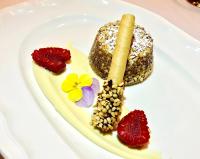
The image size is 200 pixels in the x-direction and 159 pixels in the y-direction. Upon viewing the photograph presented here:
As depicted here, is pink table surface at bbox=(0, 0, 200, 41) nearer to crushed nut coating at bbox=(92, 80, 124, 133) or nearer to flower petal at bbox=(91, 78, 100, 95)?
flower petal at bbox=(91, 78, 100, 95)

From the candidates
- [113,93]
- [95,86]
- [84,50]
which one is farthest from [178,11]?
[113,93]

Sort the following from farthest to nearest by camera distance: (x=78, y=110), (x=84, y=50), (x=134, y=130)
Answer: (x=84, y=50) → (x=78, y=110) → (x=134, y=130)

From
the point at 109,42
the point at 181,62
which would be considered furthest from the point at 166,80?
the point at 109,42

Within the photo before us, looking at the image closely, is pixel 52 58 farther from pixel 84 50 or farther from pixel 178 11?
pixel 178 11

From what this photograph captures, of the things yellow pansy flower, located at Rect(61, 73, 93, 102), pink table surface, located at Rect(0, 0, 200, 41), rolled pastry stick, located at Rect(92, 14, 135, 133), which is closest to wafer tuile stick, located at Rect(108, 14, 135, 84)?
A: rolled pastry stick, located at Rect(92, 14, 135, 133)

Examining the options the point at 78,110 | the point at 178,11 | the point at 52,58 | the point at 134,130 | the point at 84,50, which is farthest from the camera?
the point at 178,11

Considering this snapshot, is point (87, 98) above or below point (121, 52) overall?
below

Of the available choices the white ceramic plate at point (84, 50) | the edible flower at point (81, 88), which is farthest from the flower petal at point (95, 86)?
the white ceramic plate at point (84, 50)
